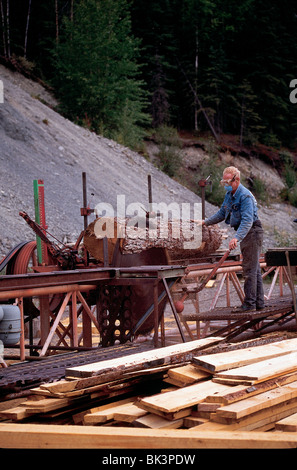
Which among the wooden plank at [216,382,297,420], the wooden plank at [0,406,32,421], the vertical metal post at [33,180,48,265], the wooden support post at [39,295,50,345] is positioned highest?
the vertical metal post at [33,180,48,265]

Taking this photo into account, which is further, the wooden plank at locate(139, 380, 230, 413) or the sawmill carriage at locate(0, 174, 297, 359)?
the sawmill carriage at locate(0, 174, 297, 359)

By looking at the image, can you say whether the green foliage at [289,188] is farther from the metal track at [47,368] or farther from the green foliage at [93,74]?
the metal track at [47,368]

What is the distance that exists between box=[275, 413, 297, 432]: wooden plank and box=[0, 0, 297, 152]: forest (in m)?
27.0

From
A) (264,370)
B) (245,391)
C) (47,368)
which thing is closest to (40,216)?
(47,368)

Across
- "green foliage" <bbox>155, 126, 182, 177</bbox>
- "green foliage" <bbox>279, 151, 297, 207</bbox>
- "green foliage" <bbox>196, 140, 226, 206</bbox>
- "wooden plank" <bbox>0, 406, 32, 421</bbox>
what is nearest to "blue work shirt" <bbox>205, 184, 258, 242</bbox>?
"wooden plank" <bbox>0, 406, 32, 421</bbox>

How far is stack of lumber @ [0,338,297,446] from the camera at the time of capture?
4262mm

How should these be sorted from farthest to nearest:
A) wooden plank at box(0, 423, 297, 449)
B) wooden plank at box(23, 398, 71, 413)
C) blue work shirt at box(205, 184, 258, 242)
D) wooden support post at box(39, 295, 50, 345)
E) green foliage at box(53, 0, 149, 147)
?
green foliage at box(53, 0, 149, 147) → wooden support post at box(39, 295, 50, 345) → blue work shirt at box(205, 184, 258, 242) → wooden plank at box(23, 398, 71, 413) → wooden plank at box(0, 423, 297, 449)

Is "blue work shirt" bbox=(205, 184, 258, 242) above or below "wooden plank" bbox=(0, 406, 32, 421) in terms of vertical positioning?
above

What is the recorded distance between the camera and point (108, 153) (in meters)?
26.8

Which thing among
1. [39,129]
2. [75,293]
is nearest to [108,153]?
[39,129]

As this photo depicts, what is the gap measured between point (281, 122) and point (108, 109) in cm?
1797

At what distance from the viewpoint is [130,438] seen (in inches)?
156

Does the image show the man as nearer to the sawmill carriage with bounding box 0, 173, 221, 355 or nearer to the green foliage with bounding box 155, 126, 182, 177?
the sawmill carriage with bounding box 0, 173, 221, 355
